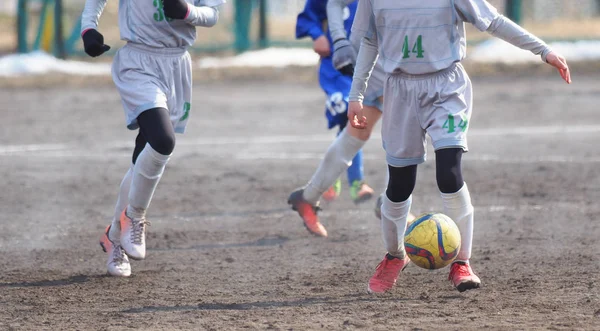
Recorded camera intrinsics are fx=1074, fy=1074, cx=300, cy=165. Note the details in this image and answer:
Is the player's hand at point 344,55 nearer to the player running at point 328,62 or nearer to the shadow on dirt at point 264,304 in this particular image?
the player running at point 328,62

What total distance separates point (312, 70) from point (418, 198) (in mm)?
9396

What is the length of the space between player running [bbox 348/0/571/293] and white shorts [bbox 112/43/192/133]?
1262 mm

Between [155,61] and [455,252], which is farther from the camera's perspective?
[155,61]

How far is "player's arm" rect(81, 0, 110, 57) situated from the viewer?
642 centimetres

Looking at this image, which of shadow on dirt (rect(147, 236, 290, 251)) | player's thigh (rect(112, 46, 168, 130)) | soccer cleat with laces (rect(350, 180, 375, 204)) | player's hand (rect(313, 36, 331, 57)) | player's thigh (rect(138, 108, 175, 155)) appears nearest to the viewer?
player's thigh (rect(138, 108, 175, 155))

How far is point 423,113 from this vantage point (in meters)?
5.75

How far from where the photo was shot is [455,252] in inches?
226

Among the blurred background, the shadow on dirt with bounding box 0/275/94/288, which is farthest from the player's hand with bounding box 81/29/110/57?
the blurred background

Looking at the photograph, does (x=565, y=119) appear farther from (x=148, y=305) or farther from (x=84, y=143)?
(x=148, y=305)

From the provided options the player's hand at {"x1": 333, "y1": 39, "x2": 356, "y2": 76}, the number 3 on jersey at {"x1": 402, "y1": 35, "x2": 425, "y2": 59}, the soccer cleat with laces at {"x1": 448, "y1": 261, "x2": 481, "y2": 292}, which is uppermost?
the number 3 on jersey at {"x1": 402, "y1": 35, "x2": 425, "y2": 59}

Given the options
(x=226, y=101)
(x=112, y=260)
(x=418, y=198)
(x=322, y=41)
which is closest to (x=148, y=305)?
(x=112, y=260)

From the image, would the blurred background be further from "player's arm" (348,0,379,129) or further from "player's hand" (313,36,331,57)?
"player's arm" (348,0,379,129)

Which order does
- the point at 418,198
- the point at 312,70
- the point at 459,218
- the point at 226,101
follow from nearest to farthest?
1. the point at 459,218
2. the point at 418,198
3. the point at 226,101
4. the point at 312,70

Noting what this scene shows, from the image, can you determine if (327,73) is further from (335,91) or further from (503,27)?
(503,27)
